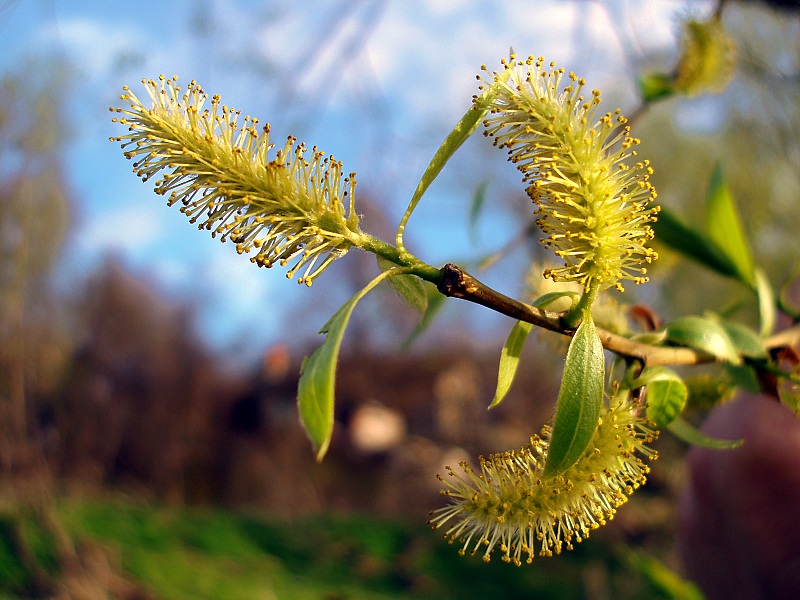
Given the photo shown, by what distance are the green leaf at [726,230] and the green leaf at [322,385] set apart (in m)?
0.59

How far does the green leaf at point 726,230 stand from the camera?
873 millimetres

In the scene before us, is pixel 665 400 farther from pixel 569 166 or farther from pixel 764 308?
pixel 764 308

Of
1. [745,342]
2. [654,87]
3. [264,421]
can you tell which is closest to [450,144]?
[745,342]

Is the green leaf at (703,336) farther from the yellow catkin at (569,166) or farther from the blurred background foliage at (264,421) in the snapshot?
the blurred background foliage at (264,421)

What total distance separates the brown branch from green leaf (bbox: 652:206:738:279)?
0.85ft

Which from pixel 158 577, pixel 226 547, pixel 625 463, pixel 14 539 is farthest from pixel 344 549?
pixel 625 463

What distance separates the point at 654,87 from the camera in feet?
3.22

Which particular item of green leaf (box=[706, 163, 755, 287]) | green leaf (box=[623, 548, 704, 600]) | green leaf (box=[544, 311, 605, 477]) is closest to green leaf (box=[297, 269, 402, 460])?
green leaf (box=[544, 311, 605, 477])

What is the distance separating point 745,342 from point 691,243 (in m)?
0.22

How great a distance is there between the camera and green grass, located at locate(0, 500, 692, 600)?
13.1ft

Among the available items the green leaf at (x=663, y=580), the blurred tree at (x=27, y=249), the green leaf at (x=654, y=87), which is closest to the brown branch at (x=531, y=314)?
→ the green leaf at (x=654, y=87)

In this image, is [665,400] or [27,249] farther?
[27,249]

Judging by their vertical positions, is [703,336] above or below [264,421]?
above

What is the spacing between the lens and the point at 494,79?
0.50 m
